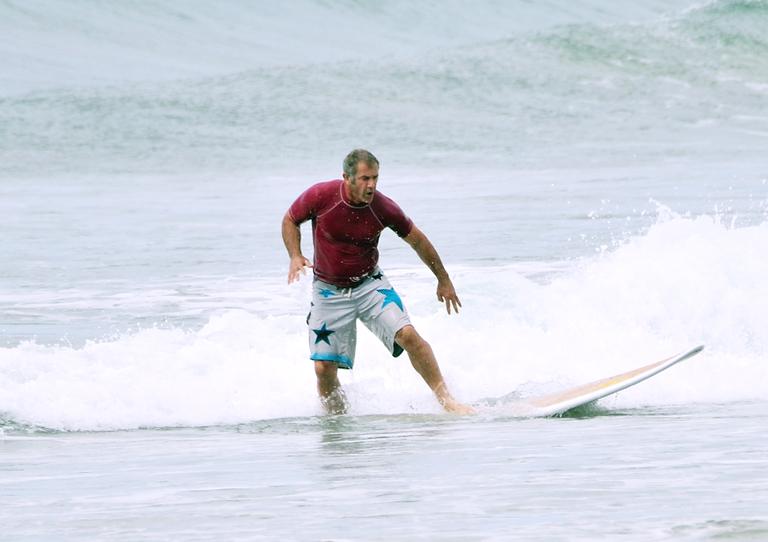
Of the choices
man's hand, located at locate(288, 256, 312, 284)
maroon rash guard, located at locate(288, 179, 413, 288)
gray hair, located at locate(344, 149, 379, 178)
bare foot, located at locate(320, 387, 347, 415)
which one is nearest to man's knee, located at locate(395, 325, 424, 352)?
maroon rash guard, located at locate(288, 179, 413, 288)

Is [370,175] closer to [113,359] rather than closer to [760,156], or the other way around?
[113,359]

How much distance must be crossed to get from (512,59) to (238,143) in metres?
12.6

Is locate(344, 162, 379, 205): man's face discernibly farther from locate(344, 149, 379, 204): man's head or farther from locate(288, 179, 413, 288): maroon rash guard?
locate(288, 179, 413, 288): maroon rash guard

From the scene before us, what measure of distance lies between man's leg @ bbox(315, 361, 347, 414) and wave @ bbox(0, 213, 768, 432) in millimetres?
272

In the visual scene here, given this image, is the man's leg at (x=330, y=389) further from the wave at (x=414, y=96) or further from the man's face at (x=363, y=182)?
the wave at (x=414, y=96)

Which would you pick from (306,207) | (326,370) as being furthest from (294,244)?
(326,370)

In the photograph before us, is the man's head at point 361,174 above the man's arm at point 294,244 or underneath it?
above

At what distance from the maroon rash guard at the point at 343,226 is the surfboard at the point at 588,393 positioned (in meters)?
1.18

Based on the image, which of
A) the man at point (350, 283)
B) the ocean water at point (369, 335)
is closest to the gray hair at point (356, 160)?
the man at point (350, 283)

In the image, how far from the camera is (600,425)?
7.66m

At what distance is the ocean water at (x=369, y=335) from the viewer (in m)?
5.40

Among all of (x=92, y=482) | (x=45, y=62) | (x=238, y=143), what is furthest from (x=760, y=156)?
(x=92, y=482)

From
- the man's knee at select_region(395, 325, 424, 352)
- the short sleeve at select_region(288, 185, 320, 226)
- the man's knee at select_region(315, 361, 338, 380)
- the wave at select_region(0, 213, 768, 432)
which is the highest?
the short sleeve at select_region(288, 185, 320, 226)

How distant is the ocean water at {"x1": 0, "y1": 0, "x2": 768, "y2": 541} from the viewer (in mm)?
5398
